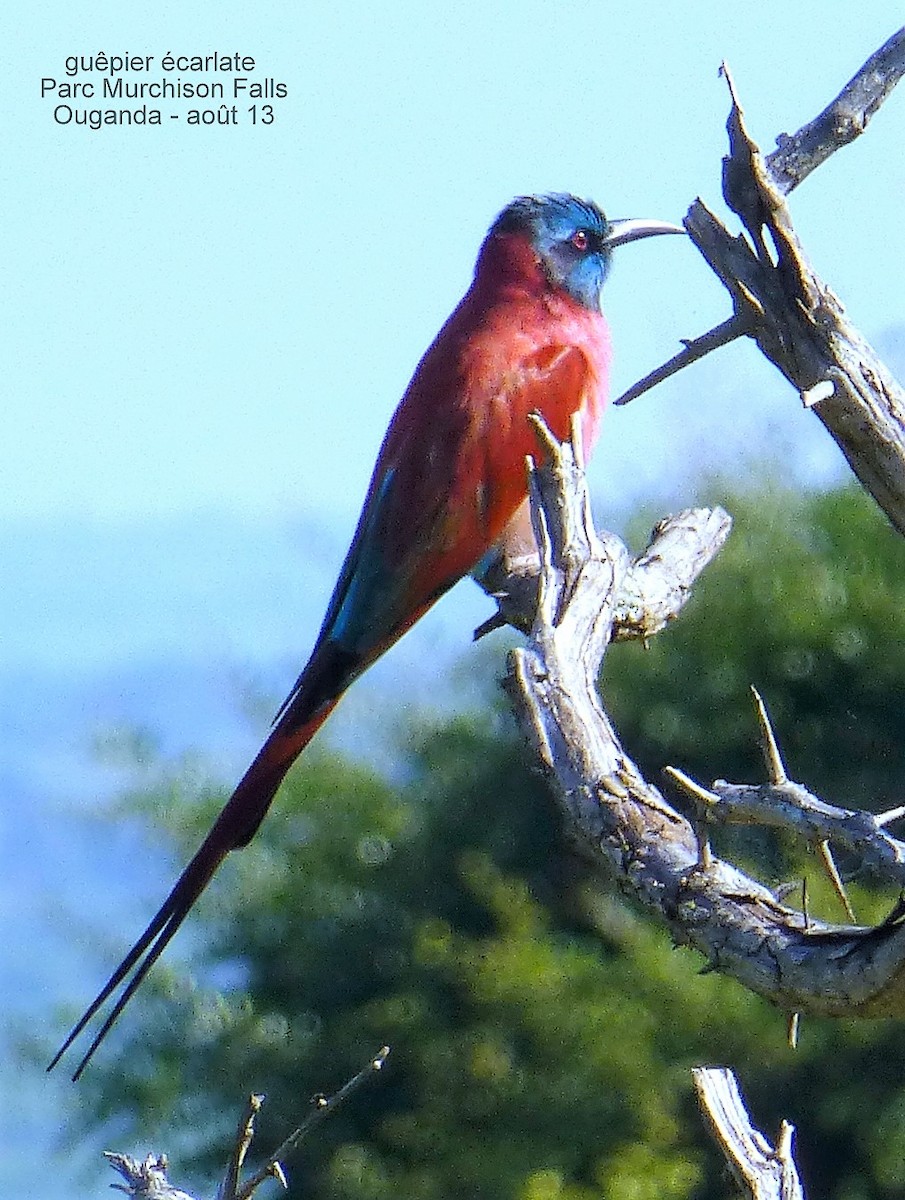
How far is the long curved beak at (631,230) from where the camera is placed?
9.43 ft

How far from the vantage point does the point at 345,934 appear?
148 inches

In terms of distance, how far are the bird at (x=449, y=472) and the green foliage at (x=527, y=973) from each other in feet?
3.73

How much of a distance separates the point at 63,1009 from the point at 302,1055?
0.52 meters

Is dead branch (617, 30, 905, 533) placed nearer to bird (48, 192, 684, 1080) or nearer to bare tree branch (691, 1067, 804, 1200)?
bare tree branch (691, 1067, 804, 1200)

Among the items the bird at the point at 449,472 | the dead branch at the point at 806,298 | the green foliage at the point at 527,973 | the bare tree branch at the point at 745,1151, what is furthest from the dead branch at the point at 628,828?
the green foliage at the point at 527,973

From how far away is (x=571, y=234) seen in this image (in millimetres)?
2861

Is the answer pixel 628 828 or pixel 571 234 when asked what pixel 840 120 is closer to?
pixel 628 828

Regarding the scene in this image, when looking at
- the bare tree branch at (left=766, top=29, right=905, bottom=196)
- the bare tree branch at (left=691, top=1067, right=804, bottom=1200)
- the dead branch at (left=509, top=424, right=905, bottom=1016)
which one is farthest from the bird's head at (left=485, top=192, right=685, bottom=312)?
the bare tree branch at (left=691, top=1067, right=804, bottom=1200)

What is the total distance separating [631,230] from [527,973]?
146 cm

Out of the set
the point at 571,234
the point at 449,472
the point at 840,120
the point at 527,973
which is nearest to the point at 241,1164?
the point at 840,120

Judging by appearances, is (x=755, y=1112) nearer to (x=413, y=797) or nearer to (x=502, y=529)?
(x=413, y=797)

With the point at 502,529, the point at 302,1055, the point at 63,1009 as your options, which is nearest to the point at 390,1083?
the point at 302,1055

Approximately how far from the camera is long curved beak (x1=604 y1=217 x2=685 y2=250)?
287 centimetres

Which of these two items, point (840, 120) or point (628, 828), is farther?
point (840, 120)
